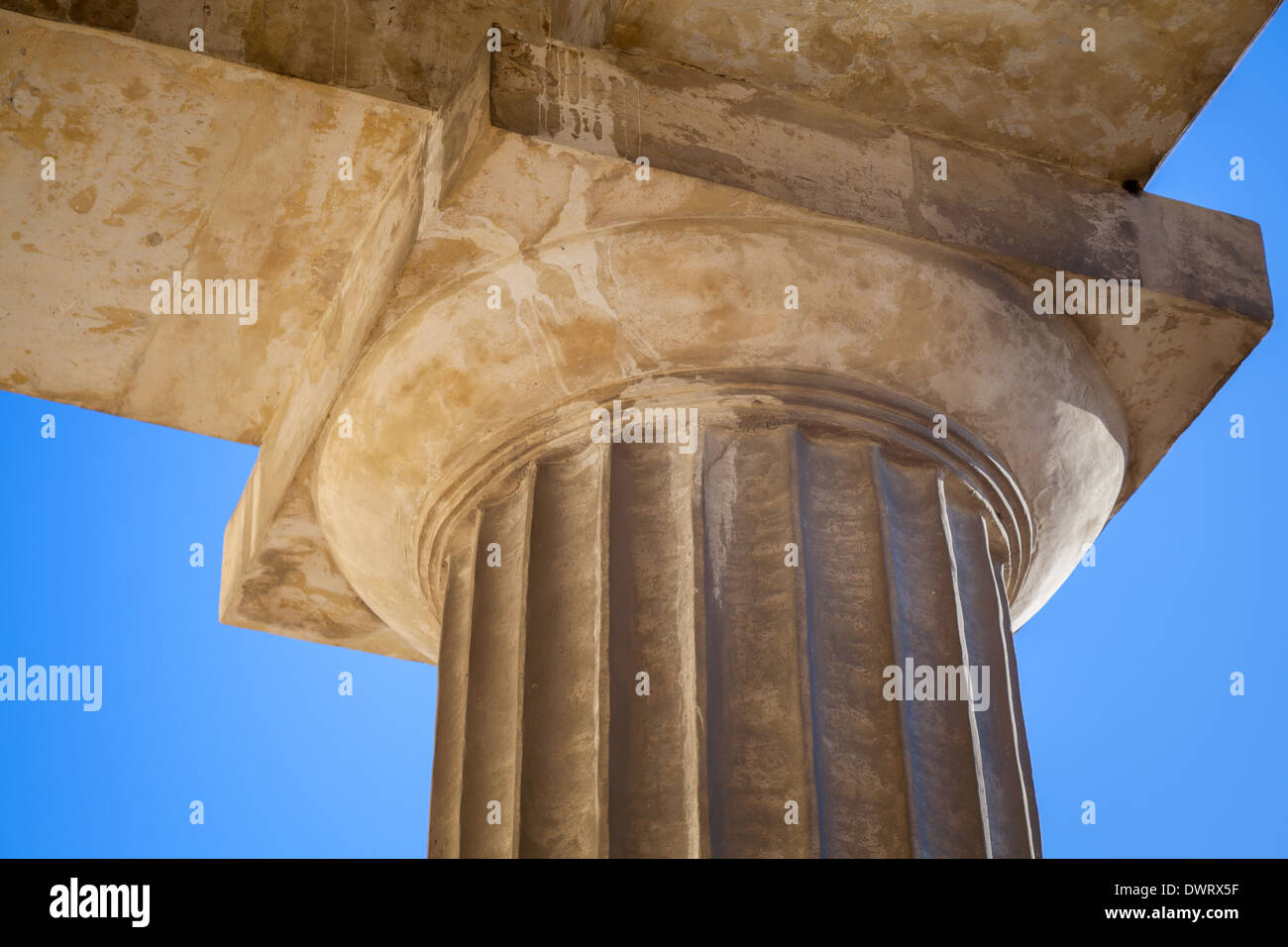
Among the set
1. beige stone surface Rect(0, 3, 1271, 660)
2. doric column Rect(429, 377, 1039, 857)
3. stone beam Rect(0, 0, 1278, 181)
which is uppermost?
stone beam Rect(0, 0, 1278, 181)

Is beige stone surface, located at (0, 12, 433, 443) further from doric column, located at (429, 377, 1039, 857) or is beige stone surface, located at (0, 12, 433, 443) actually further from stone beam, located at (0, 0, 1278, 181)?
doric column, located at (429, 377, 1039, 857)

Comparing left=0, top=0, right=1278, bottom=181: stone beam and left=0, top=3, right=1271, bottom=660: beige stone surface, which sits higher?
left=0, top=0, right=1278, bottom=181: stone beam

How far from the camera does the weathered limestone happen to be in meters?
6.50

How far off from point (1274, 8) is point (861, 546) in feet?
9.96

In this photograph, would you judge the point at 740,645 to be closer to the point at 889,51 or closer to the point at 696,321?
the point at 696,321

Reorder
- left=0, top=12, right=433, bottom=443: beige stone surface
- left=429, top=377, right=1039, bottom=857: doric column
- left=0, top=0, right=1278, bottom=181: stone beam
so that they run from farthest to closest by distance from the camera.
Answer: left=0, top=12, right=433, bottom=443: beige stone surface → left=0, top=0, right=1278, bottom=181: stone beam → left=429, top=377, right=1039, bottom=857: doric column

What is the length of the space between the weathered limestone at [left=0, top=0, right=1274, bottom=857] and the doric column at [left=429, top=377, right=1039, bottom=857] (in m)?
0.02

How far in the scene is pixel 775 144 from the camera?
23.3ft

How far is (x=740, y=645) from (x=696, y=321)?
1.46 meters

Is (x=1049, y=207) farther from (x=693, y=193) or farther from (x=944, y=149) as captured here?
(x=693, y=193)

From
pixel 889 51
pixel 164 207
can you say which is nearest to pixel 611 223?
pixel 889 51

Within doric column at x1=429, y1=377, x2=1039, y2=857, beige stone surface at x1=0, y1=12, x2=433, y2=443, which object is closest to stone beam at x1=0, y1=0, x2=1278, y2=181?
beige stone surface at x1=0, y1=12, x2=433, y2=443

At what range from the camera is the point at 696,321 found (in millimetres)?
7129

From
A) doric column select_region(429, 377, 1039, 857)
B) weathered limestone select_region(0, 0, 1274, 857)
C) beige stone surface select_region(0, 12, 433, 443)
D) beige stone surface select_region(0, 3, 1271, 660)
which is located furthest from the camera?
beige stone surface select_region(0, 12, 433, 443)
